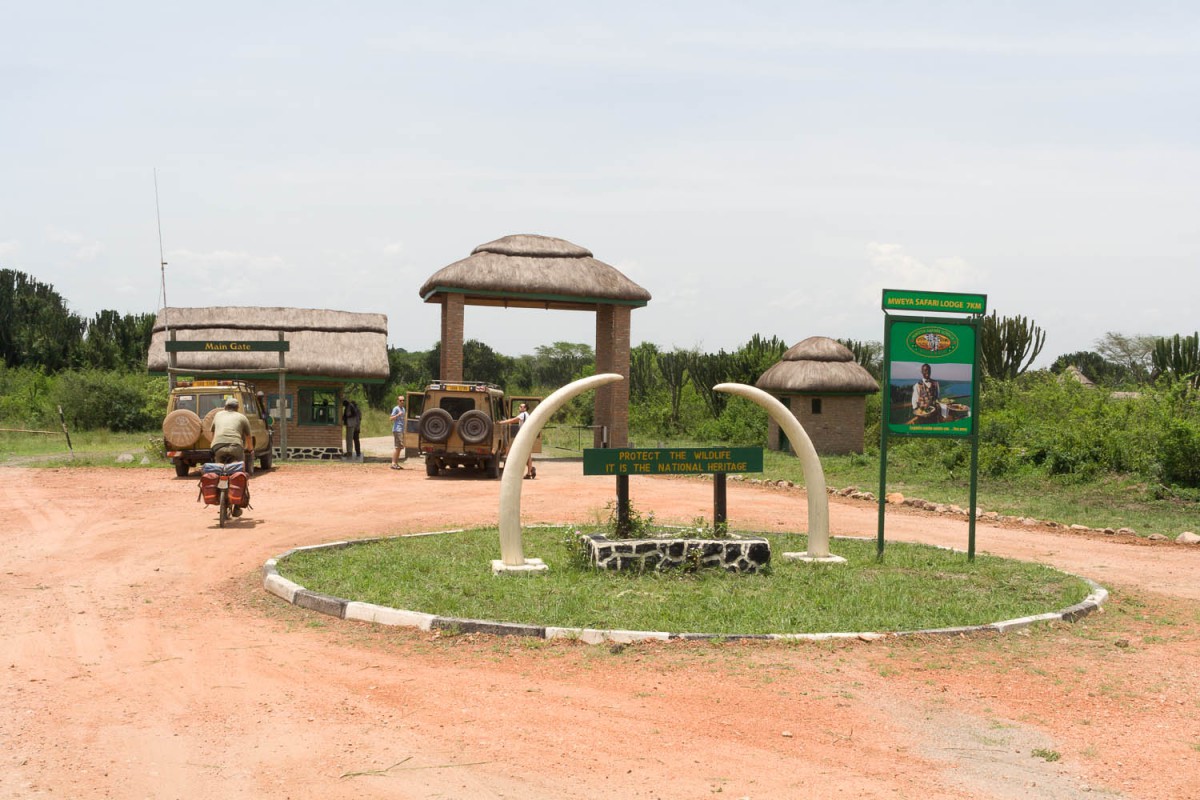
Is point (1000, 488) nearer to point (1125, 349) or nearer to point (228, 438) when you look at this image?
point (228, 438)

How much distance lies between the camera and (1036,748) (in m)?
5.95

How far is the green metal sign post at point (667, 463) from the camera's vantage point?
428 inches

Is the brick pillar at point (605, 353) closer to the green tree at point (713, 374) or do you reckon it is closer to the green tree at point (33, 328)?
the green tree at point (713, 374)

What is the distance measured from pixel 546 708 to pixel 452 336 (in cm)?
2207

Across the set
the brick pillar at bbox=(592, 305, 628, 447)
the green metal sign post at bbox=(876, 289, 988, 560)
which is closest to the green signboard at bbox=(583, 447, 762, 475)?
the green metal sign post at bbox=(876, 289, 988, 560)

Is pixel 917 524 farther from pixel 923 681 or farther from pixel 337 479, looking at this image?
pixel 337 479

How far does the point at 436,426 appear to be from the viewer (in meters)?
22.6

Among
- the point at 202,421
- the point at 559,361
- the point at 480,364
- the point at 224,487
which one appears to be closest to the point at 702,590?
the point at 224,487

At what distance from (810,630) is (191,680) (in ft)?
15.4

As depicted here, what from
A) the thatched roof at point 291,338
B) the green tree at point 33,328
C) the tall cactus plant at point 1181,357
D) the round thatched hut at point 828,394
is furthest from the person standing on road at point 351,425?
the green tree at point 33,328

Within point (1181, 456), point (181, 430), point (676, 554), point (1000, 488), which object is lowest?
point (1000, 488)

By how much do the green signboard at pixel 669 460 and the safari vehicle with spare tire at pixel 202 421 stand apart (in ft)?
35.5

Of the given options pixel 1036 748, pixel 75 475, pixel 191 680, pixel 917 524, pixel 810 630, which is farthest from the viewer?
pixel 75 475

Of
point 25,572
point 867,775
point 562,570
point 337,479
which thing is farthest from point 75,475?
point 867,775
